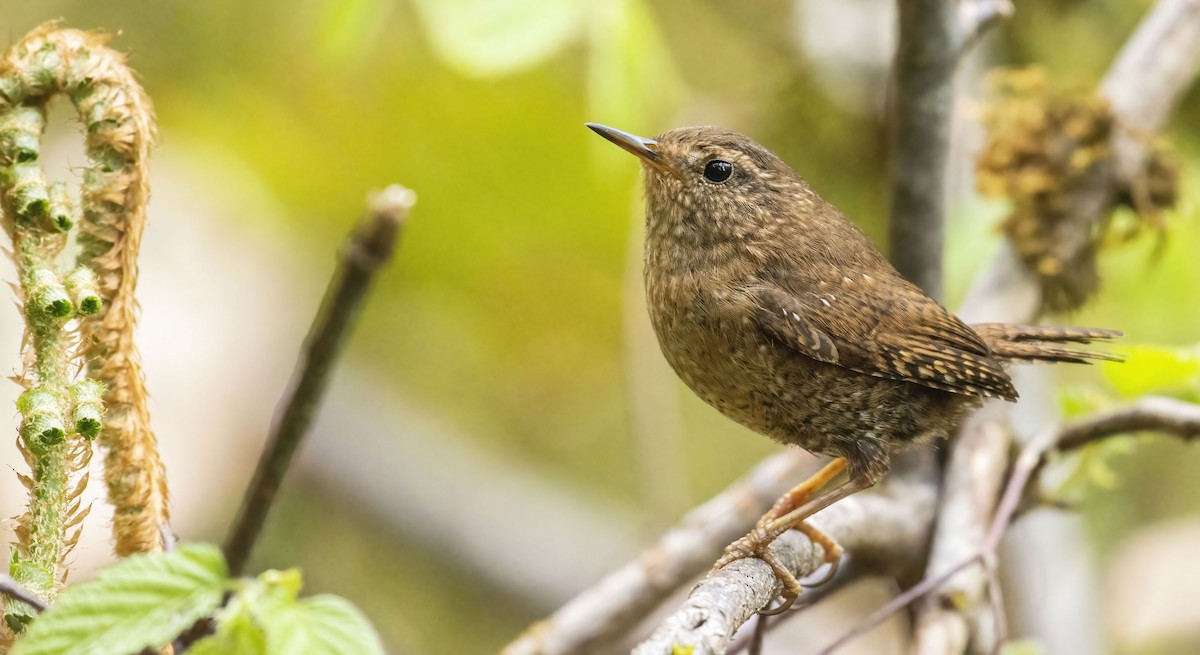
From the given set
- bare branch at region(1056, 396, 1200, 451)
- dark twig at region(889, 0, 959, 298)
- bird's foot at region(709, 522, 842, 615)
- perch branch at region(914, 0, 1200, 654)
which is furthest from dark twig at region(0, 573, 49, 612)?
perch branch at region(914, 0, 1200, 654)

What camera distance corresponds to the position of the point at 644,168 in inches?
102

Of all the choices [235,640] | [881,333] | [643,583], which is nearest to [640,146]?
[881,333]

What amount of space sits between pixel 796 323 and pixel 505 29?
2.97 ft

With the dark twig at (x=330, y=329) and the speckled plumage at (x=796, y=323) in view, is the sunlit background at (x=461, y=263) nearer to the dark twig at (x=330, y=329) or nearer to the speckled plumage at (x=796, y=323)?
the speckled plumage at (x=796, y=323)

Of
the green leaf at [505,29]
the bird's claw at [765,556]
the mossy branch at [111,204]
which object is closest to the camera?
the mossy branch at [111,204]

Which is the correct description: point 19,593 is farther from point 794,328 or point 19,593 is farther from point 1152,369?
point 1152,369

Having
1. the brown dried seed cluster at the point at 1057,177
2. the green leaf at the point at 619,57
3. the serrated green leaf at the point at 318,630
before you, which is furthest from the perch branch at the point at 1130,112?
the serrated green leaf at the point at 318,630

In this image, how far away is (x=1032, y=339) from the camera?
8.45ft

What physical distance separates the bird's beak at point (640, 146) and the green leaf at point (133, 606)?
1262 mm

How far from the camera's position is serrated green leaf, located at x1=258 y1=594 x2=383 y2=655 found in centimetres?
114

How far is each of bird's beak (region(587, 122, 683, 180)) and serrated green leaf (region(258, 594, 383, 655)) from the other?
4.11 ft

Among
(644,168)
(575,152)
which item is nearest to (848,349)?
(644,168)

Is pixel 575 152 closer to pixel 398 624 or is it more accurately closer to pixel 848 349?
pixel 398 624

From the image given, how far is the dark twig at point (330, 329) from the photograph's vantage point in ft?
5.73
